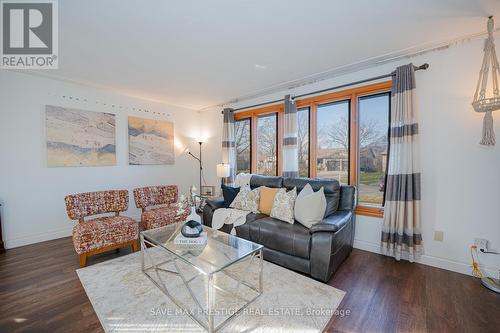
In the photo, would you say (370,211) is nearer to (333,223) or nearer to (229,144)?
(333,223)

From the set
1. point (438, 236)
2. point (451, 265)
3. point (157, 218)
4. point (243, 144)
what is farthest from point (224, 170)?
point (451, 265)

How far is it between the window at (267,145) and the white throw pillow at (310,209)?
1.48 meters

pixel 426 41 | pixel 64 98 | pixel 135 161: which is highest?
pixel 426 41

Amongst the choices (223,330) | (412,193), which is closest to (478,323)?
(412,193)

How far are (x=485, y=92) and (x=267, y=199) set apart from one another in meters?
2.53

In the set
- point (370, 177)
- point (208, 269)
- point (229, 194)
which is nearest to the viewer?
point (208, 269)

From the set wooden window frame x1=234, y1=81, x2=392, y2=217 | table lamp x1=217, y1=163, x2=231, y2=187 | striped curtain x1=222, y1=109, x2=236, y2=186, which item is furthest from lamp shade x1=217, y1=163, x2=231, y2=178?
wooden window frame x1=234, y1=81, x2=392, y2=217

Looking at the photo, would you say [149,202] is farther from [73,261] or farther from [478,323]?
[478,323]

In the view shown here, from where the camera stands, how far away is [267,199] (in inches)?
117

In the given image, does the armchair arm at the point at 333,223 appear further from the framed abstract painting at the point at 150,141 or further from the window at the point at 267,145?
the framed abstract painting at the point at 150,141

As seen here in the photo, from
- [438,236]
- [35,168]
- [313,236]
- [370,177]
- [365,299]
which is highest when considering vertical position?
[35,168]

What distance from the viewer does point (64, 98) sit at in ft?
11.0

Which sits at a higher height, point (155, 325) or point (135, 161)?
point (135, 161)

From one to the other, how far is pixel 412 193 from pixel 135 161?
456 cm
